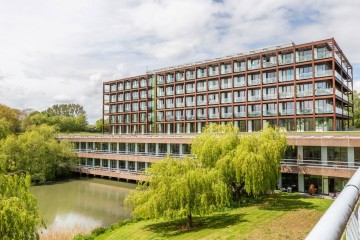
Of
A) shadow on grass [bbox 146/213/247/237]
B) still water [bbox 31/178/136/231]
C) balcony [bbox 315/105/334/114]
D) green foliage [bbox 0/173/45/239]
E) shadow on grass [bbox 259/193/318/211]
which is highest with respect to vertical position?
balcony [bbox 315/105/334/114]

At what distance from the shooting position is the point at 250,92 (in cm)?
6178

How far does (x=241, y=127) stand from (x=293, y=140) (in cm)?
2537

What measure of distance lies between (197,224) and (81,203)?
22.7 m

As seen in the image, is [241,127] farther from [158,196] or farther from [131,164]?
[158,196]

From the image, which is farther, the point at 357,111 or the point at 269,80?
the point at 357,111

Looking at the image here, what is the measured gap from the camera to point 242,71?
62750mm

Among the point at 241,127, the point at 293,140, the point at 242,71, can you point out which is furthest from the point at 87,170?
the point at 293,140

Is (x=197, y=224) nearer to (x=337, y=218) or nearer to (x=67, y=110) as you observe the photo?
(x=337, y=218)

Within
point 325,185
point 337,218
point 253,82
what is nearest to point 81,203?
point 325,185

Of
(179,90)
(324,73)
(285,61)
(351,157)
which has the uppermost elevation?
(285,61)

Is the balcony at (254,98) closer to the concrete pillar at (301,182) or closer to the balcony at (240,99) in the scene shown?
the balcony at (240,99)

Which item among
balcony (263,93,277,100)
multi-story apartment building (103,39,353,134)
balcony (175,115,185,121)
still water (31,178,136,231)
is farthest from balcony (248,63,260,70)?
still water (31,178,136,231)

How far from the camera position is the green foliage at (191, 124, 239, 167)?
32156 mm

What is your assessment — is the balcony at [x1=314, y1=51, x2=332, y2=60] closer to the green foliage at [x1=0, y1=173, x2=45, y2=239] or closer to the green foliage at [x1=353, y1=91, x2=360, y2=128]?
the green foliage at [x1=353, y1=91, x2=360, y2=128]
